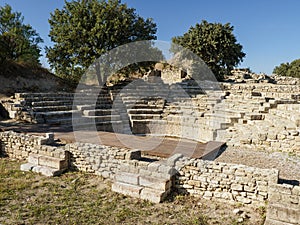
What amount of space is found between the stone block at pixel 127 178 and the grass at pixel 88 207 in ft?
1.20

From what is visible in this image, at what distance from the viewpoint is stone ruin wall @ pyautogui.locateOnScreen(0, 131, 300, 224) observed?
430 cm

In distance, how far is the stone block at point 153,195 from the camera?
17.1 feet

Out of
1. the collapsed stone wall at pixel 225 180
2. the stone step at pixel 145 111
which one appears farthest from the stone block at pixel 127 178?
the stone step at pixel 145 111

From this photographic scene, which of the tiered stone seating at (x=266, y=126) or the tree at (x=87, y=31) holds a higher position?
the tree at (x=87, y=31)

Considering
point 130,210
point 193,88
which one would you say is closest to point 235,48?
point 193,88

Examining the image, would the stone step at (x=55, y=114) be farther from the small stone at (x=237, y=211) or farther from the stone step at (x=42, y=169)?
the small stone at (x=237, y=211)

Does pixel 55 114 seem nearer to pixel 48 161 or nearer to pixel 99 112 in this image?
pixel 99 112

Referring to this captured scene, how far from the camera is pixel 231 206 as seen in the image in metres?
5.02

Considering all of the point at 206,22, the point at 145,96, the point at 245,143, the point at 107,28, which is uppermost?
the point at 206,22

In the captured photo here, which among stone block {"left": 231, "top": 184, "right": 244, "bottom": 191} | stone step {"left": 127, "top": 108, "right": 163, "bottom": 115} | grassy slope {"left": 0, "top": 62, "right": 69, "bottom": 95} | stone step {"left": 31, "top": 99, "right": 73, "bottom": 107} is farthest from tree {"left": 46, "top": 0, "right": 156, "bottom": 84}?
stone block {"left": 231, "top": 184, "right": 244, "bottom": 191}

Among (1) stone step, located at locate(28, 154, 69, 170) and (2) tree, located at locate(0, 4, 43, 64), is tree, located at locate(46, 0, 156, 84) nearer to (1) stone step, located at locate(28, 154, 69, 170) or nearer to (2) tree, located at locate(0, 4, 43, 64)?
(2) tree, located at locate(0, 4, 43, 64)

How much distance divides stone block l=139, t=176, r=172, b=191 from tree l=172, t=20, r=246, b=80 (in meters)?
17.1

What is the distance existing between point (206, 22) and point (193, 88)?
844cm

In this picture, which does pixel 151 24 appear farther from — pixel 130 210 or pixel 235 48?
pixel 130 210
